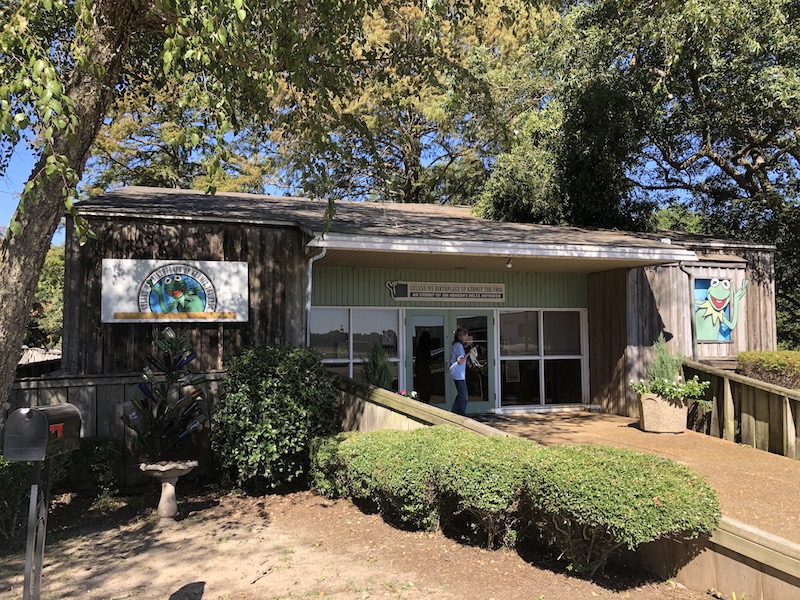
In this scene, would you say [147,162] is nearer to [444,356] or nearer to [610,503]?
[444,356]

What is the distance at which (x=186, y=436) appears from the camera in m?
7.02

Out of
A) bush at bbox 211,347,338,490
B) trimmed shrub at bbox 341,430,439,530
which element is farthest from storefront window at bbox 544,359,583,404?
trimmed shrub at bbox 341,430,439,530

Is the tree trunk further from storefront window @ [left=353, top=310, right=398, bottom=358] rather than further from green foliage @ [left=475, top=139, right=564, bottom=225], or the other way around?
green foliage @ [left=475, top=139, right=564, bottom=225]

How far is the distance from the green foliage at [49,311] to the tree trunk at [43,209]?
2195cm

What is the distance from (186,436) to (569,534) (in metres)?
4.64

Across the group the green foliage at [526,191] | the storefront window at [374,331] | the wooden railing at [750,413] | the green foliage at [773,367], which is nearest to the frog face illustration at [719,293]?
the green foliage at [773,367]

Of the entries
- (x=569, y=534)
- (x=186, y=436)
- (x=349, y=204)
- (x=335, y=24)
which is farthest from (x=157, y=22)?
(x=349, y=204)

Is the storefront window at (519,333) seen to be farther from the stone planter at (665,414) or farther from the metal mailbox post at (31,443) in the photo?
the metal mailbox post at (31,443)

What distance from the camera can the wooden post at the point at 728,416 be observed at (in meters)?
9.02

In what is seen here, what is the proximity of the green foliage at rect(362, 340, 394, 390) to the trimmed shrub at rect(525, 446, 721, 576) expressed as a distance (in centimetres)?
578

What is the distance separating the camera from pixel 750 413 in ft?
28.5

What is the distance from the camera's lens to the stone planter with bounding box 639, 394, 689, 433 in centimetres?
944

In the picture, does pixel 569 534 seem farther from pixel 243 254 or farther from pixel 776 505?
pixel 243 254

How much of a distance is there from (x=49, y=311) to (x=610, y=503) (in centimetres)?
3195
